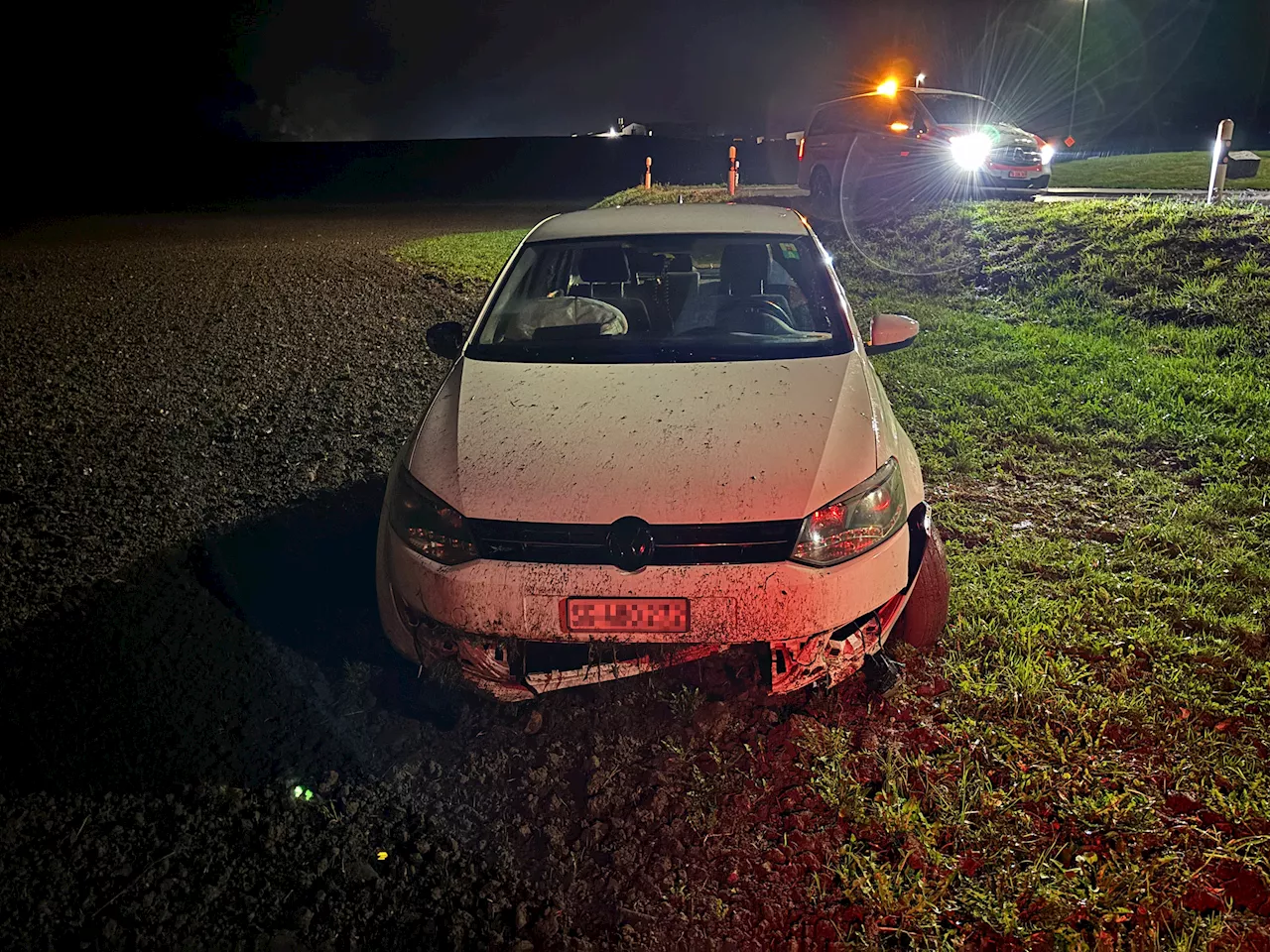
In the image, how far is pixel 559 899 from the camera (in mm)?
2227

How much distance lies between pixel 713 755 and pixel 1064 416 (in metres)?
4.01

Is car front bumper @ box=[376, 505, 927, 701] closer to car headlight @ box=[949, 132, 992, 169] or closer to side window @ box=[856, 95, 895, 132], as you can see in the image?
car headlight @ box=[949, 132, 992, 169]

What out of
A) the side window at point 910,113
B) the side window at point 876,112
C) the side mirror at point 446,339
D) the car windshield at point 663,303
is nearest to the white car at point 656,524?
the car windshield at point 663,303

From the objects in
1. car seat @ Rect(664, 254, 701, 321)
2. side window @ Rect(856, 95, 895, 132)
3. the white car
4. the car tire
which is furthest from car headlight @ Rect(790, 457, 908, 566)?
side window @ Rect(856, 95, 895, 132)

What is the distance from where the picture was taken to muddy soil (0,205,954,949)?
2.18 metres

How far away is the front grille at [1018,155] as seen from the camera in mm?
12883

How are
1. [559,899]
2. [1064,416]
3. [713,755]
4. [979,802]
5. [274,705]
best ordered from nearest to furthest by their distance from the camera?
[559,899] < [979,802] < [713,755] < [274,705] < [1064,416]

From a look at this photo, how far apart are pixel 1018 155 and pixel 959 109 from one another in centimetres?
118

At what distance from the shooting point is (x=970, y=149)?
1293 centimetres

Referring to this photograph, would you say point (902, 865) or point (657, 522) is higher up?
point (657, 522)

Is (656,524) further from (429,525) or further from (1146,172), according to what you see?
(1146,172)

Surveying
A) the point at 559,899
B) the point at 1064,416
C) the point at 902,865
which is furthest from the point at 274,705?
the point at 1064,416

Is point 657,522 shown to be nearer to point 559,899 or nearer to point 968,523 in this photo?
point 559,899

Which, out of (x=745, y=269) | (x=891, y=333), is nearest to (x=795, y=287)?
(x=745, y=269)
